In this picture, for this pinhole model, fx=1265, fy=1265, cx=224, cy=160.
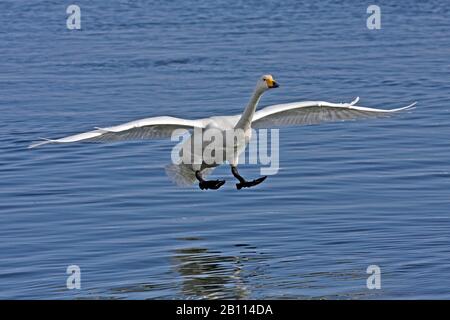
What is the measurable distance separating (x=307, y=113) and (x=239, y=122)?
1.13m

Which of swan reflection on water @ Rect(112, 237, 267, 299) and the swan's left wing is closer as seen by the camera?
swan reflection on water @ Rect(112, 237, 267, 299)

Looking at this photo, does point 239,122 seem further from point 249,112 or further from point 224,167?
point 224,167

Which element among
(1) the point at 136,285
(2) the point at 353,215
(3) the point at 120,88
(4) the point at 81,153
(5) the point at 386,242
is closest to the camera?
(1) the point at 136,285

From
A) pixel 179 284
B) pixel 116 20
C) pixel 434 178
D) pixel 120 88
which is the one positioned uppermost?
pixel 116 20

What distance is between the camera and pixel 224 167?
64.1ft

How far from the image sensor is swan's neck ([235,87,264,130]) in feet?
49.7

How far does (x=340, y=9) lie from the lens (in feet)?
114

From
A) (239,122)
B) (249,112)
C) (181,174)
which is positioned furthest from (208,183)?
(249,112)

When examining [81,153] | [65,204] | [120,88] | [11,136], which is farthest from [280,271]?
[120,88]

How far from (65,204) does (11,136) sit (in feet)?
15.1

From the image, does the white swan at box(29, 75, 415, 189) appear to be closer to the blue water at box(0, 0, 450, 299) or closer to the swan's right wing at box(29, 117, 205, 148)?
the swan's right wing at box(29, 117, 205, 148)

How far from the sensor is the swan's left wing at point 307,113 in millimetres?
15625

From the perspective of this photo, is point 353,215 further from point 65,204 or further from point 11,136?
point 11,136

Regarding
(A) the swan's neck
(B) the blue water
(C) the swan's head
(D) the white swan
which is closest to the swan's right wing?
(D) the white swan
